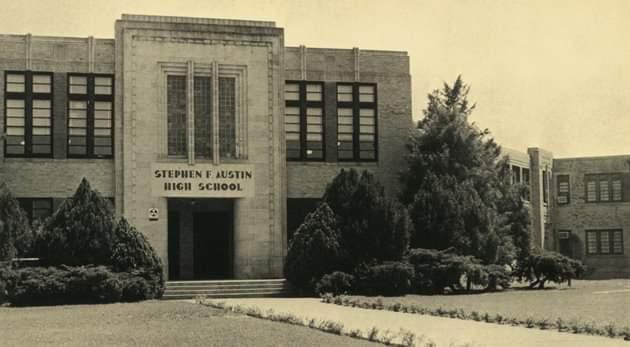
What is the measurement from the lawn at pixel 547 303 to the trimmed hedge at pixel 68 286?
24.7 ft

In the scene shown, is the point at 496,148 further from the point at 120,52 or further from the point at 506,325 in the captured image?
the point at 506,325

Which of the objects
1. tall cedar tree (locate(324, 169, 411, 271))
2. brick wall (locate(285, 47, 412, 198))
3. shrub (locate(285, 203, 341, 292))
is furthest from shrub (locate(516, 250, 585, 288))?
shrub (locate(285, 203, 341, 292))

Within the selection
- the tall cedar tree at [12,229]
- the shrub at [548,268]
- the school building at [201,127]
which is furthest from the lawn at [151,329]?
the shrub at [548,268]

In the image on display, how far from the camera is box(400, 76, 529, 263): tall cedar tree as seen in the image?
34.7 metres

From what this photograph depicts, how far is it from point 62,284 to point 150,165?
25.8 ft

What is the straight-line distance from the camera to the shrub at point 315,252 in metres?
31.6

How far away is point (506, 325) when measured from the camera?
19.7m

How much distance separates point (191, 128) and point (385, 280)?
9.29 m

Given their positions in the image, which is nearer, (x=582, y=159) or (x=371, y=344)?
(x=371, y=344)

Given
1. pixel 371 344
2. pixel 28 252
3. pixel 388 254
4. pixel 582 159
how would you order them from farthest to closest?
pixel 582 159 → pixel 388 254 → pixel 28 252 → pixel 371 344

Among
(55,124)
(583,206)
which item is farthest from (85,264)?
(583,206)

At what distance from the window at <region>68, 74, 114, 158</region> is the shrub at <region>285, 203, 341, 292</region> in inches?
316

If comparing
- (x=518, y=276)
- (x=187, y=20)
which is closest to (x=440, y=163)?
(x=518, y=276)

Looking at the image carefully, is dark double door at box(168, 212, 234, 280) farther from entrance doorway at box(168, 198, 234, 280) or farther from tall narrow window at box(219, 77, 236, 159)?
tall narrow window at box(219, 77, 236, 159)
